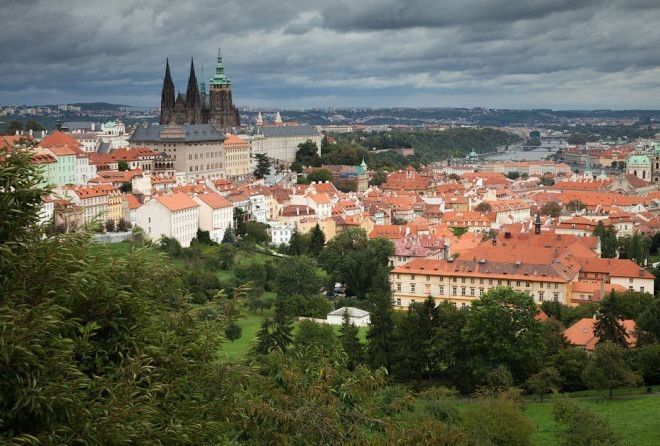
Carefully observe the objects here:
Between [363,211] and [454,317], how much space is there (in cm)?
4496

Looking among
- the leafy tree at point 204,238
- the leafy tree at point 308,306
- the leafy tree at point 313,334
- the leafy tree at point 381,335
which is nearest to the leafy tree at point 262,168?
the leafy tree at point 204,238

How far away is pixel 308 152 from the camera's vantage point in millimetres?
114688

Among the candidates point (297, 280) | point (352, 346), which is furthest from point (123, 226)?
point (352, 346)

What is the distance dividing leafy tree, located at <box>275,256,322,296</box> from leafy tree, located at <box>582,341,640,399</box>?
67.4 ft

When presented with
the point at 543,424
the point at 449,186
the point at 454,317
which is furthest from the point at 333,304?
the point at 449,186

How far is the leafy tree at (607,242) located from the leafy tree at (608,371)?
29273 mm

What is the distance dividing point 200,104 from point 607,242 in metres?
59.6

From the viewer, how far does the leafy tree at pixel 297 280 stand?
48.7 meters

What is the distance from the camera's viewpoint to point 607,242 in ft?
199

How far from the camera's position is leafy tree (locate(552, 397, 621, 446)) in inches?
893

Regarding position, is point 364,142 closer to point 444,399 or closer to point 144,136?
point 144,136

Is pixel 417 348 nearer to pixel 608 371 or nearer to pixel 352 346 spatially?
pixel 352 346

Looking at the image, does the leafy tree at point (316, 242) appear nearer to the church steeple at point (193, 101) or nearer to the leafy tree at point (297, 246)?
the leafy tree at point (297, 246)

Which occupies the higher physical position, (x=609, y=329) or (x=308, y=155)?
(x=308, y=155)
